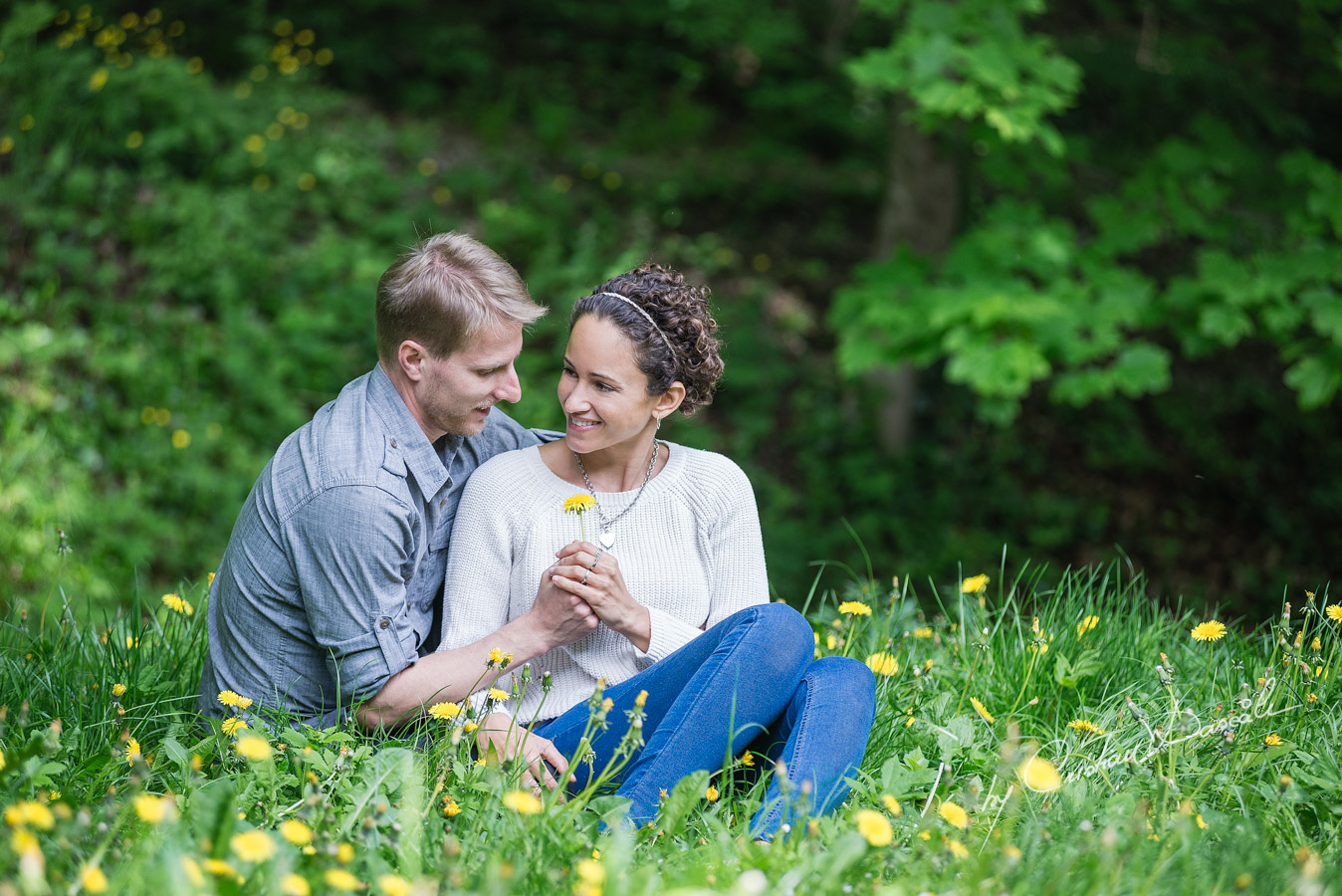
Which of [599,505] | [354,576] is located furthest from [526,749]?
[599,505]

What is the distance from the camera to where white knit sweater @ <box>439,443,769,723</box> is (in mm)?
2275

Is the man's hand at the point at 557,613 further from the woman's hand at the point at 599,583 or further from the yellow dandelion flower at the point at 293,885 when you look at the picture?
the yellow dandelion flower at the point at 293,885

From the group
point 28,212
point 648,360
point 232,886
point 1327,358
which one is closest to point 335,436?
point 648,360

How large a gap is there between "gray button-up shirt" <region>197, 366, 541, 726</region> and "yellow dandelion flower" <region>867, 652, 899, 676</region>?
3.39ft

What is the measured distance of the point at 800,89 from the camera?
7.64m

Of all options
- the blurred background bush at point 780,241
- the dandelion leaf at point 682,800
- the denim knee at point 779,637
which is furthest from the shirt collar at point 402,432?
the blurred background bush at point 780,241

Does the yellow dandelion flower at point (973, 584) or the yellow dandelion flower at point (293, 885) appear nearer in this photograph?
the yellow dandelion flower at point (293, 885)

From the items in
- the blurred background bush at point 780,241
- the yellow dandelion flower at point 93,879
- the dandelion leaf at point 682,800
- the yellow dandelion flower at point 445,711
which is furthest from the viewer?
the blurred background bush at point 780,241

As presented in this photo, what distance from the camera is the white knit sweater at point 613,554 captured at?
2275mm

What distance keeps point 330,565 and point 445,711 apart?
13.7 inches

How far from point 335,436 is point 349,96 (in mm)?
6195

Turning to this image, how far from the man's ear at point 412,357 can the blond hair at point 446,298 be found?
1 centimetres

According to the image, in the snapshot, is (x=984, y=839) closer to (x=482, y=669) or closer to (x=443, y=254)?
(x=482, y=669)

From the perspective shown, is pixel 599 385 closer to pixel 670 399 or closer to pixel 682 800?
pixel 670 399
